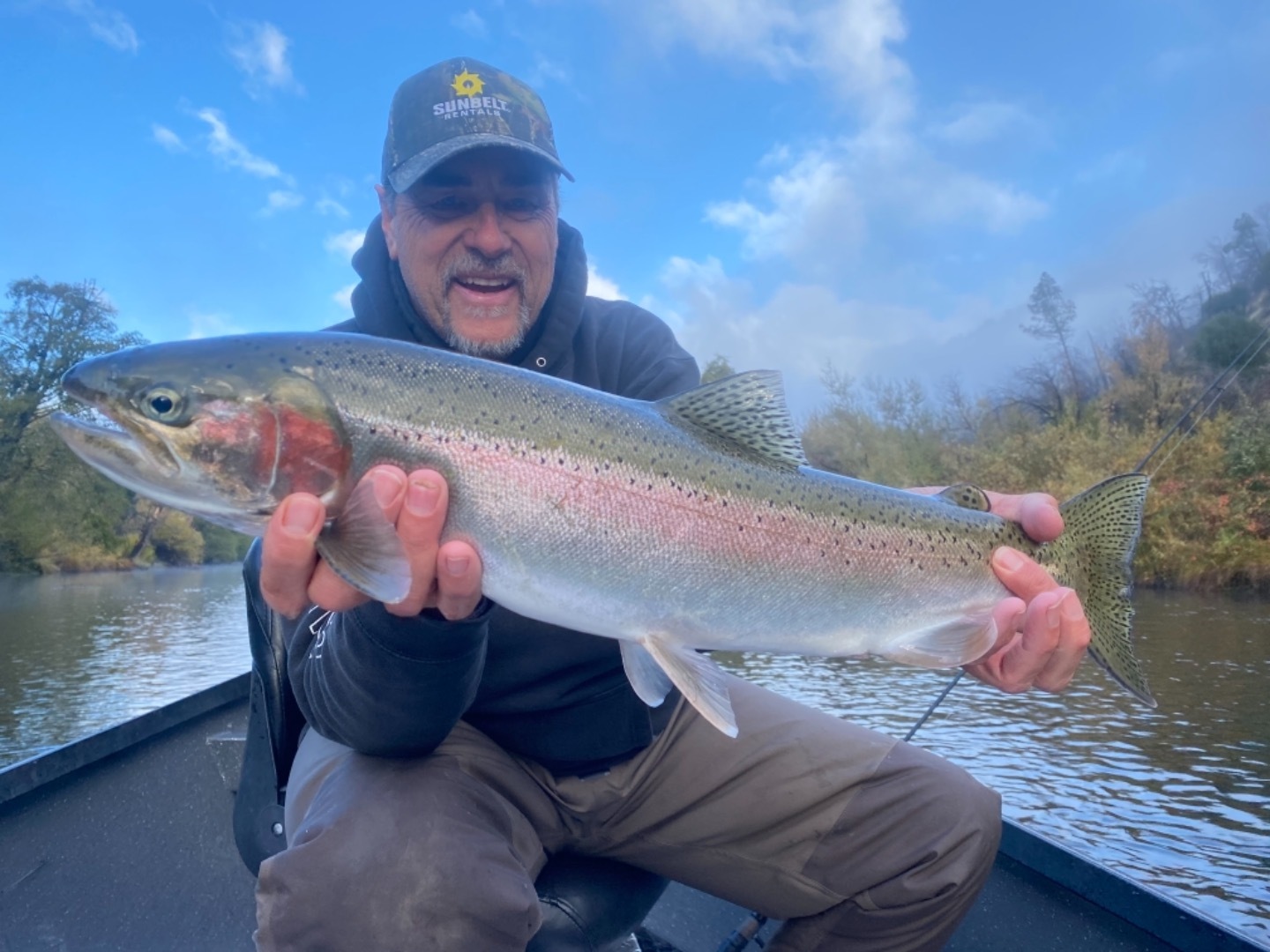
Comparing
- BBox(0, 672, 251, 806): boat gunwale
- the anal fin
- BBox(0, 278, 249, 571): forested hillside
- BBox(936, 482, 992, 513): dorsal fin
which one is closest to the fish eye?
the anal fin

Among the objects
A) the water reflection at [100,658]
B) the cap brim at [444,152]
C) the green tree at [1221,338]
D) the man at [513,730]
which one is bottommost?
the water reflection at [100,658]

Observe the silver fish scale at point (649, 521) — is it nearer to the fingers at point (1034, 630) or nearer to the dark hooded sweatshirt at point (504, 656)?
the fingers at point (1034, 630)

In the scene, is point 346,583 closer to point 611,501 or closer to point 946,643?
point 611,501

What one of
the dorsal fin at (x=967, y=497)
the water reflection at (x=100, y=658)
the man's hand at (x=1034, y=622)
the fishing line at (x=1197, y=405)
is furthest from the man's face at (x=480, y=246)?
the water reflection at (x=100, y=658)

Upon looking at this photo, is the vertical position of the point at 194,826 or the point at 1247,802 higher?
the point at 194,826

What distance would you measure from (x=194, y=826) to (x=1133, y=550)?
4.29 m

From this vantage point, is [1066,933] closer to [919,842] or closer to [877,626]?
[919,842]

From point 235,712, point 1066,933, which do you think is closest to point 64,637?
point 235,712

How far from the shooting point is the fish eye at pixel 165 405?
2061 millimetres

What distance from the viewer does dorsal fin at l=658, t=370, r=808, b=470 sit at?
2.65 meters

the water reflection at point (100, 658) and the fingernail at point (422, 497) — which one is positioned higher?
the fingernail at point (422, 497)

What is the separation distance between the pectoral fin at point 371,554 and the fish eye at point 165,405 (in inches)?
17.8

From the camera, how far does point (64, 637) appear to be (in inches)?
754

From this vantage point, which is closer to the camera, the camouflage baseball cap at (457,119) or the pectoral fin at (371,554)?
the pectoral fin at (371,554)
